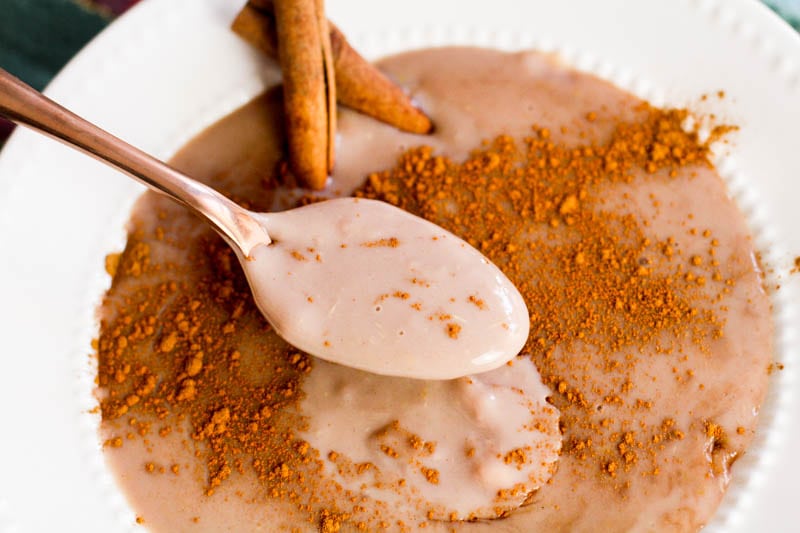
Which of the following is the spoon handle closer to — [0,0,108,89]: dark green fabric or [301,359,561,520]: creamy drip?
[301,359,561,520]: creamy drip

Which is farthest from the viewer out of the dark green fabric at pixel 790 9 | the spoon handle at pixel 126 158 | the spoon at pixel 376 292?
the dark green fabric at pixel 790 9

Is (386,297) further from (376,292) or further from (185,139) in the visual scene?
(185,139)

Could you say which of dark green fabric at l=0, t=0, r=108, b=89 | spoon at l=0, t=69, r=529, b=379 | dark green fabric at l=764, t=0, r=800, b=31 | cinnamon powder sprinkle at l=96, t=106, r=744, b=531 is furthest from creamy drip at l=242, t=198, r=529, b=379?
dark green fabric at l=764, t=0, r=800, b=31

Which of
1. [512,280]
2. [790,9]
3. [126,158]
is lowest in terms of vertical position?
[512,280]

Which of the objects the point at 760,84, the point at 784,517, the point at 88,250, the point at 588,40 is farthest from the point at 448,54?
the point at 784,517

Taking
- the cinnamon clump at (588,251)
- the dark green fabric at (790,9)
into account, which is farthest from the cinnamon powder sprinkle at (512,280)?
the dark green fabric at (790,9)

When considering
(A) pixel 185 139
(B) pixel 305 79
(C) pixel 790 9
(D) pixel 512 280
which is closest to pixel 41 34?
(A) pixel 185 139

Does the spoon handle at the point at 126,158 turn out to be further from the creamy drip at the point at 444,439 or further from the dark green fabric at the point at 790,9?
the dark green fabric at the point at 790,9

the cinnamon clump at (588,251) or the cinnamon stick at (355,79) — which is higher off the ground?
the cinnamon stick at (355,79)
